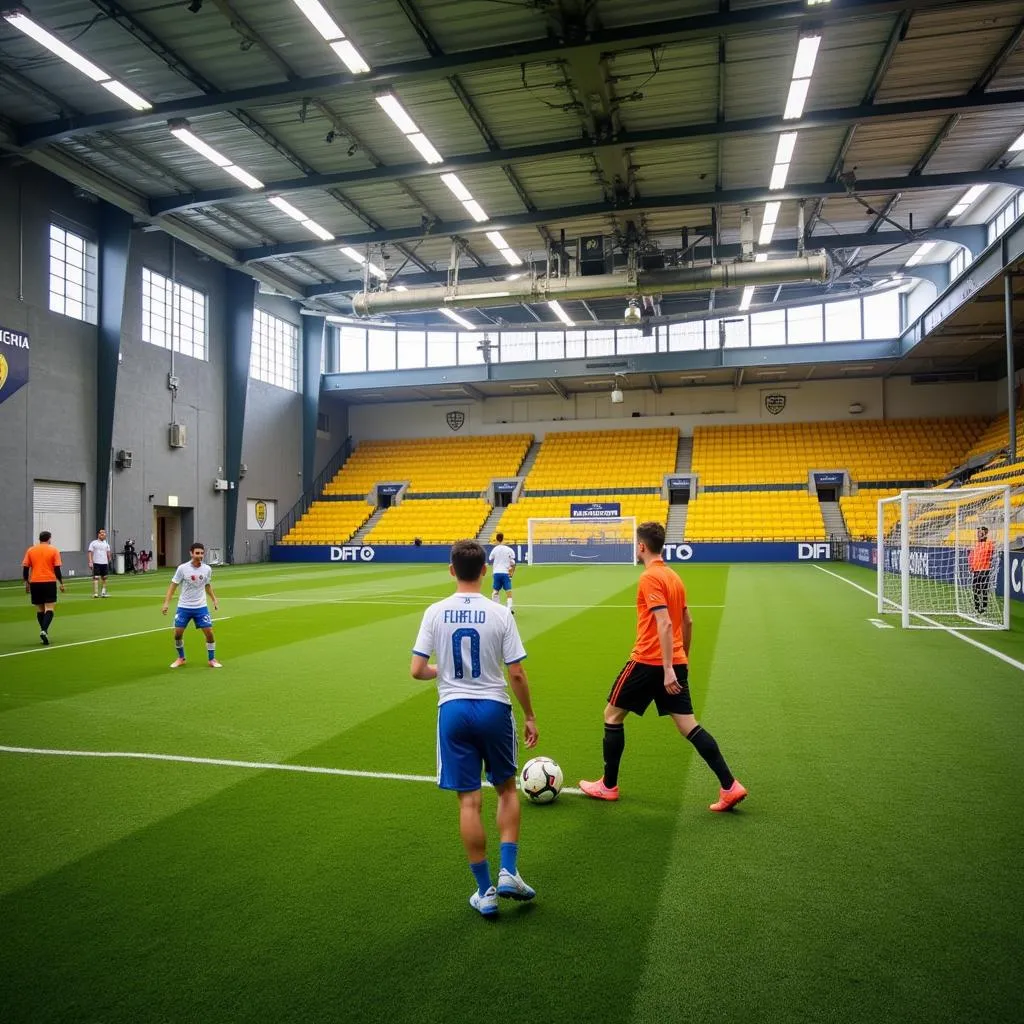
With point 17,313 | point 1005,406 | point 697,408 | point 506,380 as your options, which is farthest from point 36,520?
point 1005,406

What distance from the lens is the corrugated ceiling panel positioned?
14258mm

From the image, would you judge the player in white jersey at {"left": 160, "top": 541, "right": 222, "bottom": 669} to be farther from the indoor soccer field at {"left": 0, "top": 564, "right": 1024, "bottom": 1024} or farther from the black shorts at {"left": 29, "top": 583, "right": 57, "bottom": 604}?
the black shorts at {"left": 29, "top": 583, "right": 57, "bottom": 604}

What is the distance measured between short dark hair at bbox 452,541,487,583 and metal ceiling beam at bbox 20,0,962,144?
13.3 metres

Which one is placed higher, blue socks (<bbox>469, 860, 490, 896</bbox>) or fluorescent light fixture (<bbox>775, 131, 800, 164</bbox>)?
fluorescent light fixture (<bbox>775, 131, 800, 164</bbox>)

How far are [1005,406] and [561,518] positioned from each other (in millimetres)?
21647

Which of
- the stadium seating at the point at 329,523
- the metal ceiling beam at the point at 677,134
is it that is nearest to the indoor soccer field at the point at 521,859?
the metal ceiling beam at the point at 677,134

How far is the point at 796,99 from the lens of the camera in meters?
16.4

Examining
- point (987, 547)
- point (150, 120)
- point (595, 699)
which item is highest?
point (150, 120)

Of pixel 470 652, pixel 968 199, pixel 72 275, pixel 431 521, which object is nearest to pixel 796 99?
pixel 968 199

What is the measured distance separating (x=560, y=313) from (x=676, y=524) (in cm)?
1121

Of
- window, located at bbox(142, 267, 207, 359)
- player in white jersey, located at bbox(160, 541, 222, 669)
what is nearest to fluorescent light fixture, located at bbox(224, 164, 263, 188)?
window, located at bbox(142, 267, 207, 359)

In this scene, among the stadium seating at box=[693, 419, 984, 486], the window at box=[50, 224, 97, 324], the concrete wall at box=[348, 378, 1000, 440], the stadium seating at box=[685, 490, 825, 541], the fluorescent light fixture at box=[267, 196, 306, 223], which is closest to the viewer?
the fluorescent light fixture at box=[267, 196, 306, 223]

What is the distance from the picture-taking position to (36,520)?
2422cm

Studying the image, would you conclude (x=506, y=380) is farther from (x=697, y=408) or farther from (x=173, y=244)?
(x=173, y=244)
